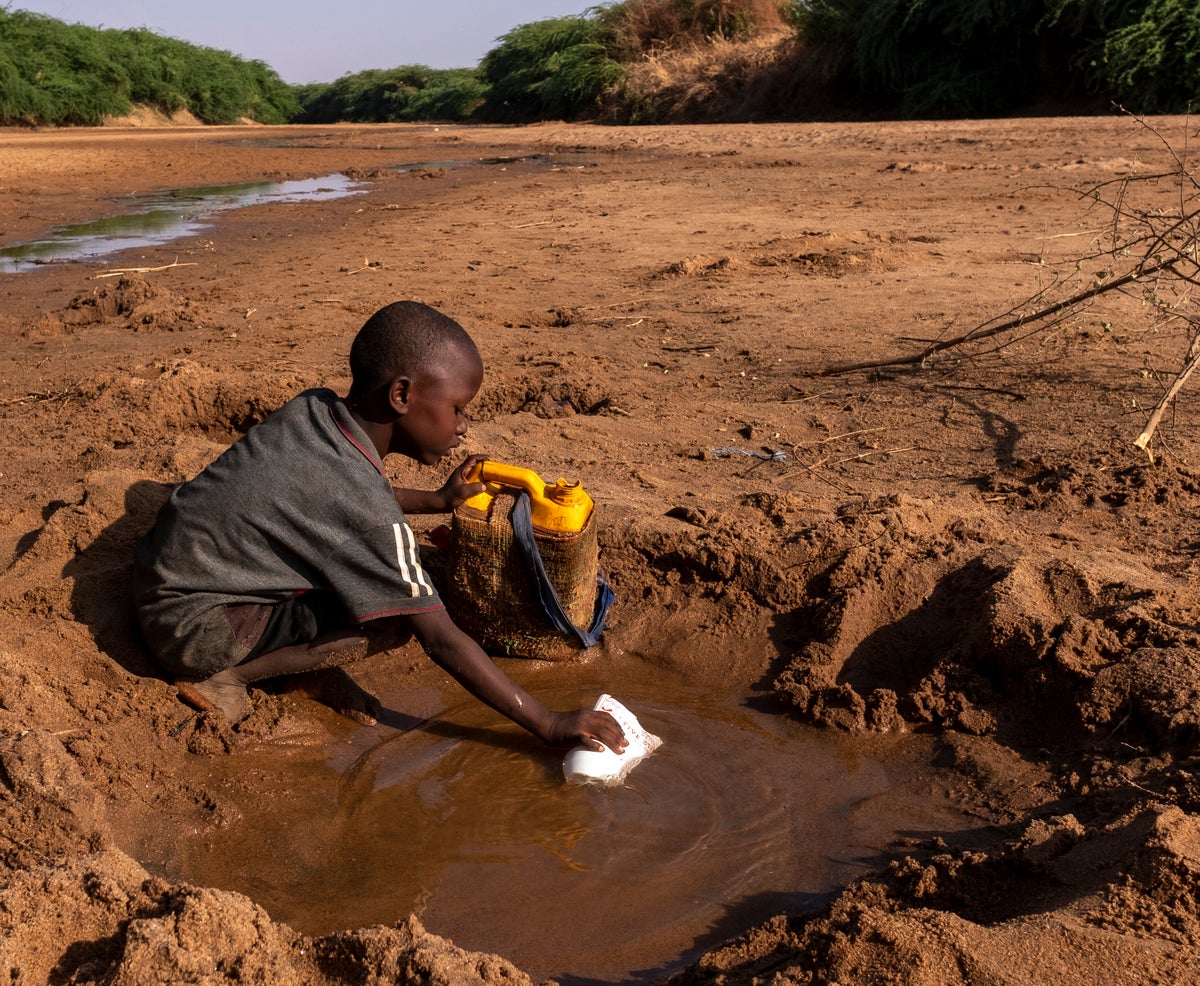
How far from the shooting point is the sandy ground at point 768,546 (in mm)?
1860

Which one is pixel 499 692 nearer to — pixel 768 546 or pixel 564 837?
pixel 564 837

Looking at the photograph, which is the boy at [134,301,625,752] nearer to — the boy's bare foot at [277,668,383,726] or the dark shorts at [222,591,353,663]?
the dark shorts at [222,591,353,663]

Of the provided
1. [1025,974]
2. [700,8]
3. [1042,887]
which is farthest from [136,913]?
[700,8]

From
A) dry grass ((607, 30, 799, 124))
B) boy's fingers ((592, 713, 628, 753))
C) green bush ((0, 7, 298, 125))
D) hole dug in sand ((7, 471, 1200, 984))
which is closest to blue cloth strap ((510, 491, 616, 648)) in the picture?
hole dug in sand ((7, 471, 1200, 984))

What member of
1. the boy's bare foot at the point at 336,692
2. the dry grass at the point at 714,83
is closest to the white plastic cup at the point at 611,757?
the boy's bare foot at the point at 336,692

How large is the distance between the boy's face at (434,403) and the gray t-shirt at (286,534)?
0.11m

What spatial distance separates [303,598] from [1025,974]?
193cm

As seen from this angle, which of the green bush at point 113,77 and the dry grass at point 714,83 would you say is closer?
the dry grass at point 714,83

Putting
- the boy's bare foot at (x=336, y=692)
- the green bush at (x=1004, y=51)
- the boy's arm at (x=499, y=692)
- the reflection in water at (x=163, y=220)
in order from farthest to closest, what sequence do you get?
1. the green bush at (x=1004, y=51)
2. the reflection in water at (x=163, y=220)
3. the boy's bare foot at (x=336, y=692)
4. the boy's arm at (x=499, y=692)

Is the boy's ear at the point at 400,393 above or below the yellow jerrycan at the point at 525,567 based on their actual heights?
above

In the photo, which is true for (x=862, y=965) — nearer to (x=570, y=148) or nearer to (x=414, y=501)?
(x=414, y=501)

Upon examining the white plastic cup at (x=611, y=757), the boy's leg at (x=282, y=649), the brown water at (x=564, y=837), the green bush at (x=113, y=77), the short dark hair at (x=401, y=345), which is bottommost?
the brown water at (x=564, y=837)

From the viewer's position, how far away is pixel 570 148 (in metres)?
20.9

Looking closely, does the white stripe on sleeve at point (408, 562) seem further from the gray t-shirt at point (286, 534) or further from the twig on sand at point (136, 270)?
the twig on sand at point (136, 270)
